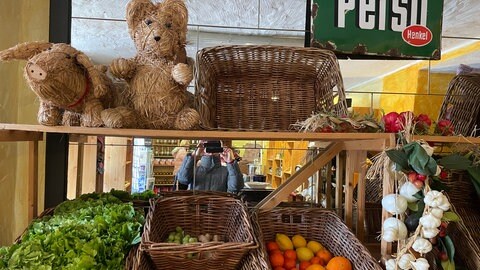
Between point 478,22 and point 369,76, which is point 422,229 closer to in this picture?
point 369,76

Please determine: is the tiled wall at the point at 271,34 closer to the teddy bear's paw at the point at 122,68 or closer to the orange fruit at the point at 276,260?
the teddy bear's paw at the point at 122,68

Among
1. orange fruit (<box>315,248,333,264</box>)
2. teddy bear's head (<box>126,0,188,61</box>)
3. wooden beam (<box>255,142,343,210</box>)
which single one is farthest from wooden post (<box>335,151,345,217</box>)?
teddy bear's head (<box>126,0,188,61</box>)

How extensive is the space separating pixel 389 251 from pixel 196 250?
0.67 metres

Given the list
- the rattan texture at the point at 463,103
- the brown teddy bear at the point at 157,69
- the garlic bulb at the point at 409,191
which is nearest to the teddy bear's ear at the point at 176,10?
the brown teddy bear at the point at 157,69

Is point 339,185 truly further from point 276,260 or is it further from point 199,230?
point 199,230

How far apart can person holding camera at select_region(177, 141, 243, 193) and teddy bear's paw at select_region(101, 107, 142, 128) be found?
0.86 meters

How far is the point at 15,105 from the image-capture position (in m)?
1.75

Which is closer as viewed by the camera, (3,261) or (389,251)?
(3,261)

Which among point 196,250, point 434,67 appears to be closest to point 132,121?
point 196,250

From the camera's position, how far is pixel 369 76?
269 cm

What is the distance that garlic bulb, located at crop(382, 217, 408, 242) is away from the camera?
119cm

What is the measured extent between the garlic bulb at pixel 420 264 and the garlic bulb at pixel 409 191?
185 millimetres

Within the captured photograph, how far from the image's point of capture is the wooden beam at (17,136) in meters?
1.30

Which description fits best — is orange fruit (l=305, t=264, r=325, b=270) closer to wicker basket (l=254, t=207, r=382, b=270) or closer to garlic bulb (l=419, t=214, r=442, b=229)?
wicker basket (l=254, t=207, r=382, b=270)
